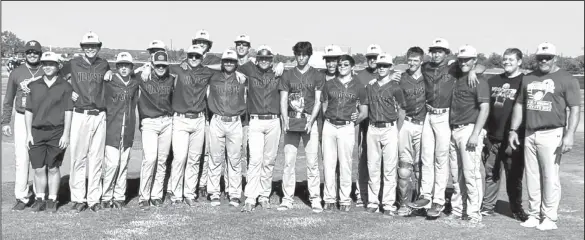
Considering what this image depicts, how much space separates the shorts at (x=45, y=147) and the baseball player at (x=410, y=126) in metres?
4.37

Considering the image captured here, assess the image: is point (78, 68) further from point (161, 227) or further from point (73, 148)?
point (161, 227)

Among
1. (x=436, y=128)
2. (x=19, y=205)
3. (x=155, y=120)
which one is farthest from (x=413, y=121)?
(x=19, y=205)

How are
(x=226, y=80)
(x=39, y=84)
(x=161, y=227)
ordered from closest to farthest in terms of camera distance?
(x=161, y=227) < (x=39, y=84) < (x=226, y=80)

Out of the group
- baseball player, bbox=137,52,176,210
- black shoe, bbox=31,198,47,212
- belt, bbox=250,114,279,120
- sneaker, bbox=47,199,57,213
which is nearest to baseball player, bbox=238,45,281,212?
belt, bbox=250,114,279,120

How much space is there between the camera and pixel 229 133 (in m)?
7.21

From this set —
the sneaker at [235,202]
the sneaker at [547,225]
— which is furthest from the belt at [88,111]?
the sneaker at [547,225]

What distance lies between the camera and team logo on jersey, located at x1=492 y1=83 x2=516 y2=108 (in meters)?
6.77

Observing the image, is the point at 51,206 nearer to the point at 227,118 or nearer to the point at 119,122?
the point at 119,122

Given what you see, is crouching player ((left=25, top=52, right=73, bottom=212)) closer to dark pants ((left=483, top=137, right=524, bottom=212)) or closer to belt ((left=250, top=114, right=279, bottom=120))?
belt ((left=250, top=114, right=279, bottom=120))

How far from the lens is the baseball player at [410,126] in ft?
22.4

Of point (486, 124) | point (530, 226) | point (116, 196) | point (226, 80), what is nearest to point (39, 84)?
point (116, 196)

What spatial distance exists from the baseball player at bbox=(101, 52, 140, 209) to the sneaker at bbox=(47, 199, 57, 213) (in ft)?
1.88

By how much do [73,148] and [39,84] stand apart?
895 millimetres

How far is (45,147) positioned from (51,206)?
0.77m
